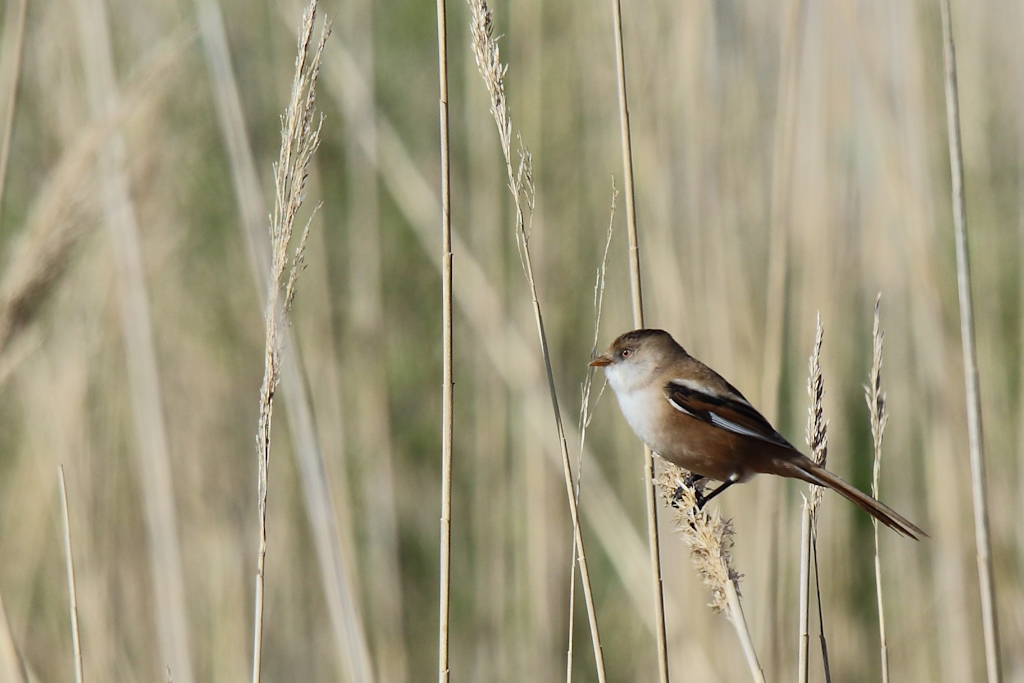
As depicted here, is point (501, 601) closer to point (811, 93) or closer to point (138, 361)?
point (138, 361)

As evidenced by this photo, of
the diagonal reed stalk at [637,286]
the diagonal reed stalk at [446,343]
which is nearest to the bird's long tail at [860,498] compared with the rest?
the diagonal reed stalk at [637,286]

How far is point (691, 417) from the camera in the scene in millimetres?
2129

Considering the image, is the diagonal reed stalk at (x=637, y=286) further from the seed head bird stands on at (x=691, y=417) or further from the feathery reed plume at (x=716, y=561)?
the seed head bird stands on at (x=691, y=417)

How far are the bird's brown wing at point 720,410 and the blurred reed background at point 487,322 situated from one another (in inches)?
7.0

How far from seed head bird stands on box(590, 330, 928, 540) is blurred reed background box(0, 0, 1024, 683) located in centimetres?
20

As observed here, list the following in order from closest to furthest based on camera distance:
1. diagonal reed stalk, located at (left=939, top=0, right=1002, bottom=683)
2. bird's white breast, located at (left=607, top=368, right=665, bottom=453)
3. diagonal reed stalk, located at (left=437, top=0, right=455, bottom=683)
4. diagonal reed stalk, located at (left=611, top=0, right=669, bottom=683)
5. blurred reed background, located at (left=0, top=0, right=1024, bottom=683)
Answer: diagonal reed stalk, located at (left=939, top=0, right=1002, bottom=683), diagonal reed stalk, located at (left=437, top=0, right=455, bottom=683), diagonal reed stalk, located at (left=611, top=0, right=669, bottom=683), bird's white breast, located at (left=607, top=368, right=665, bottom=453), blurred reed background, located at (left=0, top=0, right=1024, bottom=683)

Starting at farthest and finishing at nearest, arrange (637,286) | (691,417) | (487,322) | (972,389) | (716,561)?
1. (487,322)
2. (691,417)
3. (637,286)
4. (716,561)
5. (972,389)

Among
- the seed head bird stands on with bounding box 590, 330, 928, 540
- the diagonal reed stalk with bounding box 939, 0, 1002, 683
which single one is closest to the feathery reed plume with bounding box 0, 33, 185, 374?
the seed head bird stands on with bounding box 590, 330, 928, 540

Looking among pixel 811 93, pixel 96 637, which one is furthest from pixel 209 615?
pixel 811 93

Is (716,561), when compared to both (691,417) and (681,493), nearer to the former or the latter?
(681,493)

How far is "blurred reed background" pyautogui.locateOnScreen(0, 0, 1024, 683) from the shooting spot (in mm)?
2773

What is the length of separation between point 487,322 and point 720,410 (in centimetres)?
104

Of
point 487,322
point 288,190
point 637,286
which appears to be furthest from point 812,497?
point 487,322

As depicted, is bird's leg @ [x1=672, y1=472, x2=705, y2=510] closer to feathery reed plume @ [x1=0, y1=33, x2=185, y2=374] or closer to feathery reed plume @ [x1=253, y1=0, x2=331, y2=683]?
feathery reed plume @ [x1=253, y1=0, x2=331, y2=683]
